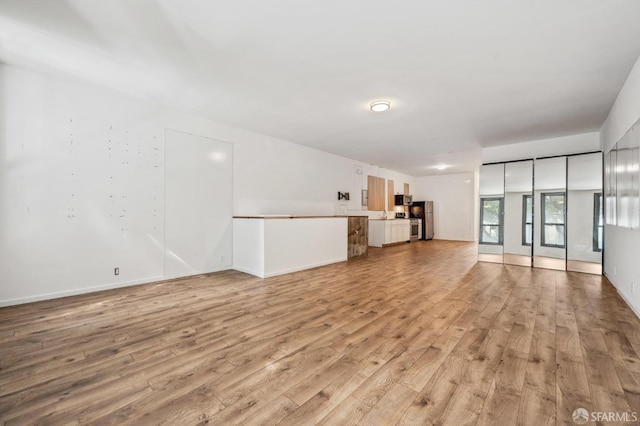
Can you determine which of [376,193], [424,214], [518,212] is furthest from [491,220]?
[424,214]

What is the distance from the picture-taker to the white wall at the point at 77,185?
3357mm

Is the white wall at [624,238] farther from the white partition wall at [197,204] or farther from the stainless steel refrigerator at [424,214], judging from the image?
the stainless steel refrigerator at [424,214]

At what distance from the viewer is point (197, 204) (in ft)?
16.3

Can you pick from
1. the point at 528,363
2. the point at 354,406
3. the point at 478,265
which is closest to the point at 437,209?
the point at 478,265

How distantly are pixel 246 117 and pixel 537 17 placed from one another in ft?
13.6

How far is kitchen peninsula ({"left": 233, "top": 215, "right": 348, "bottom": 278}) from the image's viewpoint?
16.0ft

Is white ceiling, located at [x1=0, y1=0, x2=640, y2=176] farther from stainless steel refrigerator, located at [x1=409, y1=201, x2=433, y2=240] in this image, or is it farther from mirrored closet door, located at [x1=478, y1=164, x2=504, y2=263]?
stainless steel refrigerator, located at [x1=409, y1=201, x2=433, y2=240]

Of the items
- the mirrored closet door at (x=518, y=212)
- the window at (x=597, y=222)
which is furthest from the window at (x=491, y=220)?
the window at (x=597, y=222)

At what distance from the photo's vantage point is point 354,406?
161cm

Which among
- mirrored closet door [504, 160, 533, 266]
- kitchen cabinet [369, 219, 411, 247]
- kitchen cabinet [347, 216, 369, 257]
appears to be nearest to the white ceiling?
mirrored closet door [504, 160, 533, 266]

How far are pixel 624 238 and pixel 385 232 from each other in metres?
5.90

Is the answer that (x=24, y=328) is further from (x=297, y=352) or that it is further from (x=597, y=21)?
(x=597, y=21)

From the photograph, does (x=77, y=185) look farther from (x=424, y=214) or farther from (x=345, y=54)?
(x=424, y=214)

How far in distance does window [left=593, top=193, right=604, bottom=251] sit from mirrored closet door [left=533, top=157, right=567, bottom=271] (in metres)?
0.42
